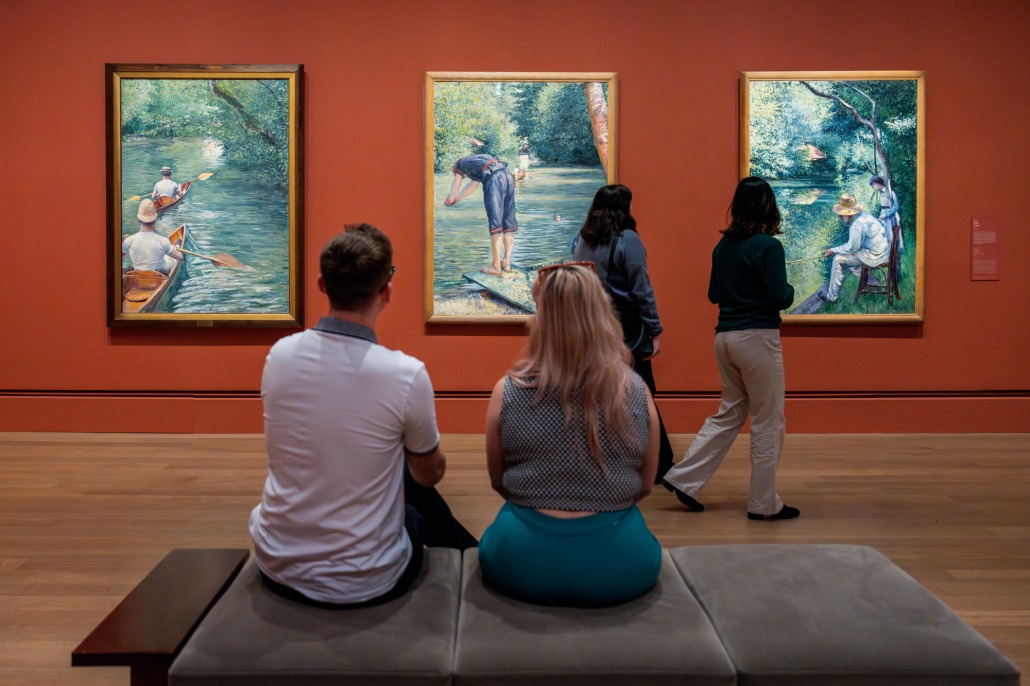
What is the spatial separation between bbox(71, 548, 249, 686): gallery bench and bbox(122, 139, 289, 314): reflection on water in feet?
14.3

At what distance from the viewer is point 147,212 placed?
682 cm

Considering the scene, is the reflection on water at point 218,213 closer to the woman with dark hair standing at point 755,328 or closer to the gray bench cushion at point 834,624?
the woman with dark hair standing at point 755,328

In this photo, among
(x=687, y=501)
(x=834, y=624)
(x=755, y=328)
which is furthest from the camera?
(x=687, y=501)

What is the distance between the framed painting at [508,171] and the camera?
6793 millimetres

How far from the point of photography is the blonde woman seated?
2.25m

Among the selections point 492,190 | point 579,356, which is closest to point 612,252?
point 492,190

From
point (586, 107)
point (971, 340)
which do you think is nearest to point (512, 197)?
point (586, 107)

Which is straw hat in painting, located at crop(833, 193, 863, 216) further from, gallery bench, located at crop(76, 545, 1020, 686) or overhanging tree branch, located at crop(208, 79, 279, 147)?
gallery bench, located at crop(76, 545, 1020, 686)

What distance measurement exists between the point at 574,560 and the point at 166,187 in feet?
18.6

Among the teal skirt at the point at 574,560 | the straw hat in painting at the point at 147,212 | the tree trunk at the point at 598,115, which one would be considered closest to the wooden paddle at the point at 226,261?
the straw hat in painting at the point at 147,212

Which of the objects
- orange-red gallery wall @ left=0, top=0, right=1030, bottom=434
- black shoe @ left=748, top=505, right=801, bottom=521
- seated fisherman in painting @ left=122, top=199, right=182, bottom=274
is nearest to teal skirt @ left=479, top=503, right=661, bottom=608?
black shoe @ left=748, top=505, right=801, bottom=521

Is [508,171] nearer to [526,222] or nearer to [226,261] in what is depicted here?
[526,222]

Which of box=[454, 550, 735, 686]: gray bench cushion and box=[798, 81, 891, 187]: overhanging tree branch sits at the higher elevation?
box=[798, 81, 891, 187]: overhanging tree branch

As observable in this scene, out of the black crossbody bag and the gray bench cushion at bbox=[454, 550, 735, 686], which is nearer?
the gray bench cushion at bbox=[454, 550, 735, 686]
